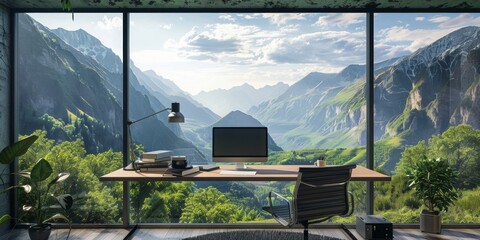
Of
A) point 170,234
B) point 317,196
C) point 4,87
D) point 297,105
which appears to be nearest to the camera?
point 317,196

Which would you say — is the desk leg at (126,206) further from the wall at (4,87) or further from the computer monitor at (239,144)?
the wall at (4,87)

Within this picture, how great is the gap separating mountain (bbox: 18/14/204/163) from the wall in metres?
0.18

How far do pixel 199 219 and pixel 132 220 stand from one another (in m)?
0.94

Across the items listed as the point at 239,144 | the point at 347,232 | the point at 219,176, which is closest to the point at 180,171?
the point at 219,176

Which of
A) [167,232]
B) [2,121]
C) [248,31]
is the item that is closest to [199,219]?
[167,232]

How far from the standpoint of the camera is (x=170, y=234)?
4.04 metres

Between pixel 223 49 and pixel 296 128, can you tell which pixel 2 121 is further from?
pixel 296 128

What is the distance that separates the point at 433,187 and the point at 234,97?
3445 millimetres

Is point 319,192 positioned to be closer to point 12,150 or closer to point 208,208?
point 208,208

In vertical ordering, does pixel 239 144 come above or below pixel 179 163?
above

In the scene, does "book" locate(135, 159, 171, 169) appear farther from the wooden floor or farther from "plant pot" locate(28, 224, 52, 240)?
"plant pot" locate(28, 224, 52, 240)

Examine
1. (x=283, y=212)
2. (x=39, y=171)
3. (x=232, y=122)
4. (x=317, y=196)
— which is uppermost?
(x=232, y=122)

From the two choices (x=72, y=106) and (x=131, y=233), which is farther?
(x=72, y=106)

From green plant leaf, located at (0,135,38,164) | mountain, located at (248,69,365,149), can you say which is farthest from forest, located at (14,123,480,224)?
mountain, located at (248,69,365,149)
